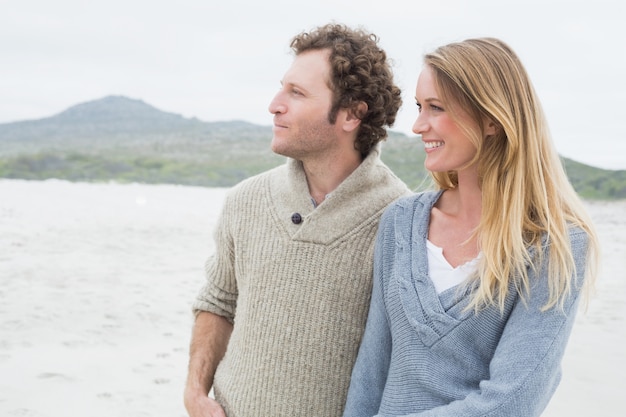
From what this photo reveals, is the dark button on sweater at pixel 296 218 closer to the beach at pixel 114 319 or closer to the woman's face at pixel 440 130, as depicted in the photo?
the woman's face at pixel 440 130

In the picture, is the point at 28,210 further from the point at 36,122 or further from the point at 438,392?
the point at 36,122

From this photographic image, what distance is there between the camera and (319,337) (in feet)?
6.05

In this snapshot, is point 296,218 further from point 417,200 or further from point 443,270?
point 443,270

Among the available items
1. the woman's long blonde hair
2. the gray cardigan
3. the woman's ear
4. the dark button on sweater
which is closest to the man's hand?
the gray cardigan

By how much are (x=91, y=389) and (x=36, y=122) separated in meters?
40.9

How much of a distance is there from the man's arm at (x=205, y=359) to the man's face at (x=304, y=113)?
2.00 ft

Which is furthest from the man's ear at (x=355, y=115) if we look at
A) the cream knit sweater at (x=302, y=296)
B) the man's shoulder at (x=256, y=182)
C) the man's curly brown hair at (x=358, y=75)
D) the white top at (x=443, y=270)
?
the white top at (x=443, y=270)

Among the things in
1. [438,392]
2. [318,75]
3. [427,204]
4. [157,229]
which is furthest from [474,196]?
[157,229]

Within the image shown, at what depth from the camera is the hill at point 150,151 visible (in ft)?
55.7

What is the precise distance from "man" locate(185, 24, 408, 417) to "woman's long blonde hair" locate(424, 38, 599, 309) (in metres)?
0.42

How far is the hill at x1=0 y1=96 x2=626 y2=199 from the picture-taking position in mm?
16984

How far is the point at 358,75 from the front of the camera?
2000mm

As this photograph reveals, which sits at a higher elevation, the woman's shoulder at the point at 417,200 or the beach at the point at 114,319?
Answer: the woman's shoulder at the point at 417,200

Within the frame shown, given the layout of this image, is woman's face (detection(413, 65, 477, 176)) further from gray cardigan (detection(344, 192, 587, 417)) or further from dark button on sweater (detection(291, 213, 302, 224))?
dark button on sweater (detection(291, 213, 302, 224))
